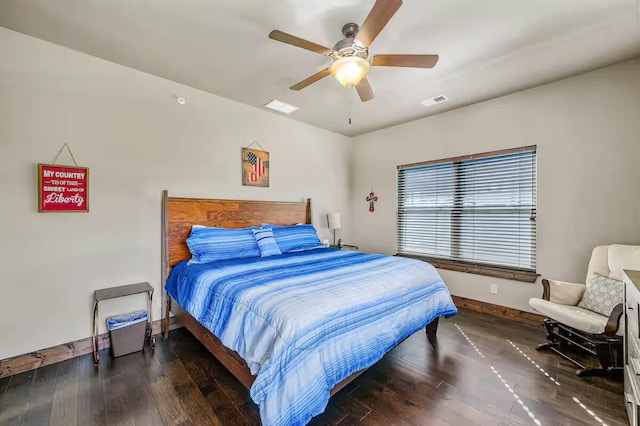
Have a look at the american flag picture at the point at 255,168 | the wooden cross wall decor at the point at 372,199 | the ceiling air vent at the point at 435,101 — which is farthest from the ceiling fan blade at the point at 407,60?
the wooden cross wall decor at the point at 372,199

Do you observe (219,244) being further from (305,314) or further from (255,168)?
(305,314)

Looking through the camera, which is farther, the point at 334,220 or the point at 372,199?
the point at 372,199

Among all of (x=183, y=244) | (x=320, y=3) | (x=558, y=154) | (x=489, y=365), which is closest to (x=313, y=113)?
(x=320, y=3)

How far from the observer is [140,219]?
2.89 m

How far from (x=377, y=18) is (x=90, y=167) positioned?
277cm

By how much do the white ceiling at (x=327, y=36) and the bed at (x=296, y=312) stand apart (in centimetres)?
147

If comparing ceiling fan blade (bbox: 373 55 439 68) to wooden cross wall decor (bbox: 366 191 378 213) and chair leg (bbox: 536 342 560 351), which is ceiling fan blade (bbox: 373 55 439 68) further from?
wooden cross wall decor (bbox: 366 191 378 213)

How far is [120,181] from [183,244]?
88 cm

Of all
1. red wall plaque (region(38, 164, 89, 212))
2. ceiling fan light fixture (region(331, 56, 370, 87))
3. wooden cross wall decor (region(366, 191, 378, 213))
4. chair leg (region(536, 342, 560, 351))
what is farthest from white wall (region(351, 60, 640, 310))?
red wall plaque (region(38, 164, 89, 212))

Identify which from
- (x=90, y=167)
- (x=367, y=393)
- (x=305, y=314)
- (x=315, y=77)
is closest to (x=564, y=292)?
(x=367, y=393)

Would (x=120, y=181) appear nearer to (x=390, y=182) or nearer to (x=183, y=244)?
(x=183, y=244)

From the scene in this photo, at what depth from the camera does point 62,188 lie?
244 cm

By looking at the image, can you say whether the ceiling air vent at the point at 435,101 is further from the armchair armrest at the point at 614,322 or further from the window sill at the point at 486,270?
the armchair armrest at the point at 614,322

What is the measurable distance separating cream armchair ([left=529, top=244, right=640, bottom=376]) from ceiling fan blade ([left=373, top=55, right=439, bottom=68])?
7.50 ft
